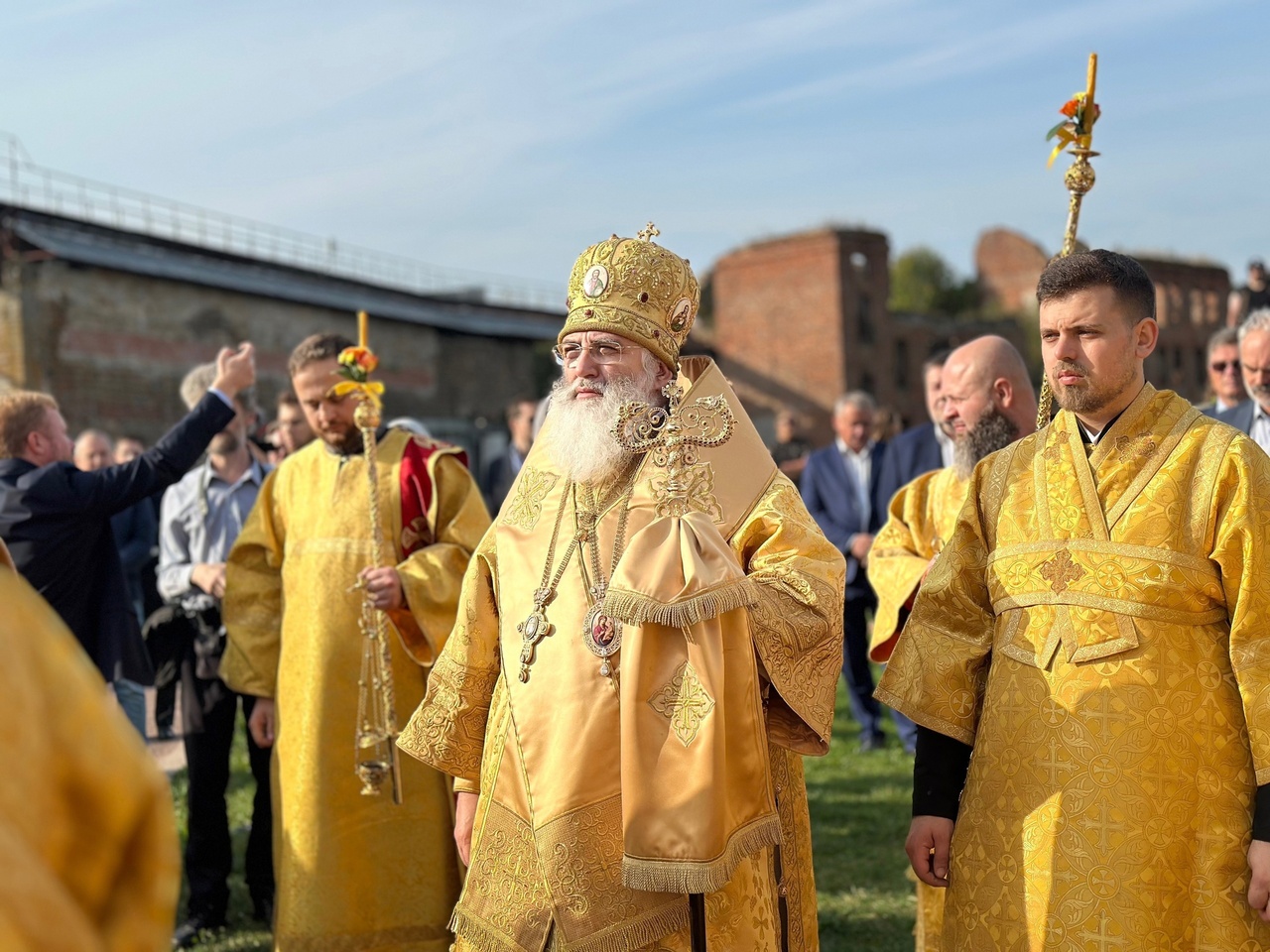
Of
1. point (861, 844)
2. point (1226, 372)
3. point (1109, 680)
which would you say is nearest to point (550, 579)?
point (1109, 680)

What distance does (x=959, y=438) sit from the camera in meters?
5.04

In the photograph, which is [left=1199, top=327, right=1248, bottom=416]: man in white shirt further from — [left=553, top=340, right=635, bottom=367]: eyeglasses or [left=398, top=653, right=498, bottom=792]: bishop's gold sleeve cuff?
[left=398, top=653, right=498, bottom=792]: bishop's gold sleeve cuff

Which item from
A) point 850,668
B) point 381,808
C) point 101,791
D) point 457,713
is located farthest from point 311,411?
point 850,668

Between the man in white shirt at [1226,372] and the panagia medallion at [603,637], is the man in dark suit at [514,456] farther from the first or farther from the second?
the panagia medallion at [603,637]

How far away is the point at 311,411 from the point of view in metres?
5.41

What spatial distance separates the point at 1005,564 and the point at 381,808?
2801 millimetres

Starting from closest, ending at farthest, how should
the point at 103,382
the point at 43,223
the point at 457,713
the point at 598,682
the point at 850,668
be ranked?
the point at 598,682
the point at 457,713
the point at 850,668
the point at 43,223
the point at 103,382

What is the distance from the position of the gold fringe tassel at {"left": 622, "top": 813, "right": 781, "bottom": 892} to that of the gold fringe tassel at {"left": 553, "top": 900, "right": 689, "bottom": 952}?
144 mm

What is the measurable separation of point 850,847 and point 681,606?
4.57m

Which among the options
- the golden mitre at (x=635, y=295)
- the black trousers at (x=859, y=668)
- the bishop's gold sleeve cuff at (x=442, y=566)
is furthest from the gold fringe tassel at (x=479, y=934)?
the black trousers at (x=859, y=668)

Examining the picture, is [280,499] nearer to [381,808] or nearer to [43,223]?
[381,808]

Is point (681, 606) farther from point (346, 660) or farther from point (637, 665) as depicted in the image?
point (346, 660)

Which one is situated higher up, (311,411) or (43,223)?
(43,223)

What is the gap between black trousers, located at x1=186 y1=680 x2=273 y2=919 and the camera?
6.09 metres
